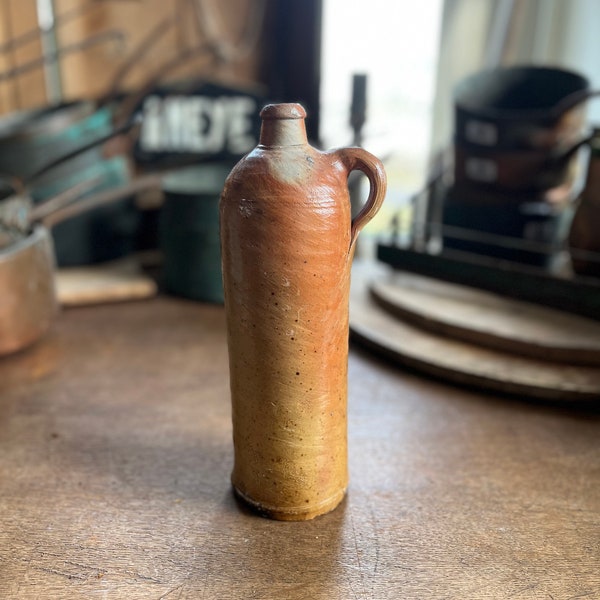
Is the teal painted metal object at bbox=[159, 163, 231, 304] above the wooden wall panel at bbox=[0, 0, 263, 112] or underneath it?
underneath

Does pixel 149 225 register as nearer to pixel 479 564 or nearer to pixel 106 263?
pixel 106 263

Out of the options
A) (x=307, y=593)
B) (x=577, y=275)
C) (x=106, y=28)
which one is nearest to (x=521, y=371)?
(x=577, y=275)

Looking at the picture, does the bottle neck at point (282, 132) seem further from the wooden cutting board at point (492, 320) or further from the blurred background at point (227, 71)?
the blurred background at point (227, 71)

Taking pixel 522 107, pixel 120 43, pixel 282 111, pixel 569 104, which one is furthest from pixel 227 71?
pixel 282 111

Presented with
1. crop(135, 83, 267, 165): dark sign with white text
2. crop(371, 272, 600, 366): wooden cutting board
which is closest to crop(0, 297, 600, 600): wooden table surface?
crop(371, 272, 600, 366): wooden cutting board

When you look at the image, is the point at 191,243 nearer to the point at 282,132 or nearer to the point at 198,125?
the point at 198,125

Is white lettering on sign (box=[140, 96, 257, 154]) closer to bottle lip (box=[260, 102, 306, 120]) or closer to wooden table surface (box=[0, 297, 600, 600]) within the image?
wooden table surface (box=[0, 297, 600, 600])
